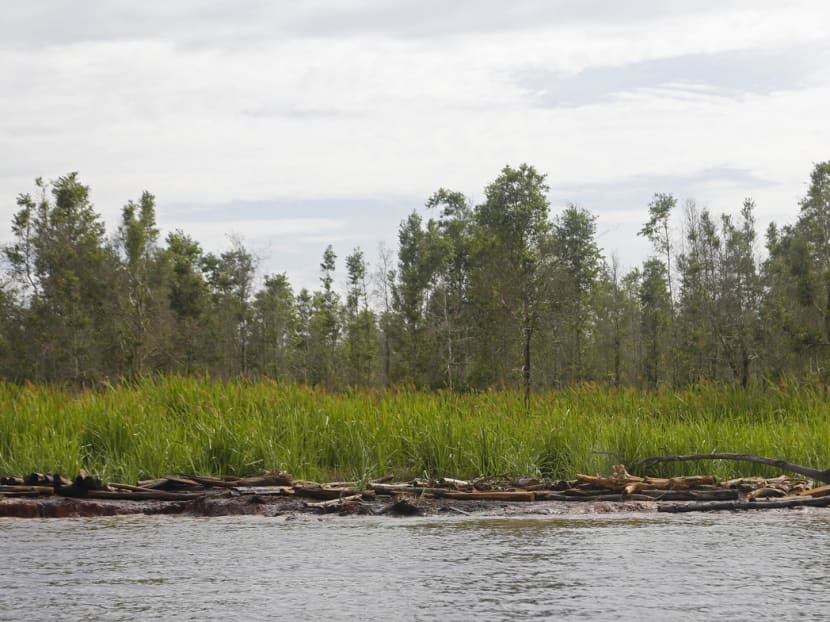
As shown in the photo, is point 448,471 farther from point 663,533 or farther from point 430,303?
point 430,303

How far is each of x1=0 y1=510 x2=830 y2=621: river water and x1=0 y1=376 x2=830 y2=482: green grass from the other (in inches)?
94.5

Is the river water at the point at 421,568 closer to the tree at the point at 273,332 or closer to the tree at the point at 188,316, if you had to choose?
the tree at the point at 188,316

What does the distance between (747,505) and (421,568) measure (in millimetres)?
4844

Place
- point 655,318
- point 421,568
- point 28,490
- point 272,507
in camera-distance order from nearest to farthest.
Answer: point 421,568 < point 272,507 < point 28,490 < point 655,318

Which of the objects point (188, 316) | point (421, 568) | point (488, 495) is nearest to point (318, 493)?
point (488, 495)

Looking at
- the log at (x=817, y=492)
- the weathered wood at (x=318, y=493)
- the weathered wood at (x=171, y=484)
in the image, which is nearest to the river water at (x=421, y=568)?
the log at (x=817, y=492)

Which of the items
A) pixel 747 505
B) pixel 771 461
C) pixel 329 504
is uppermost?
pixel 771 461

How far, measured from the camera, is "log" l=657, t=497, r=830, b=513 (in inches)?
408

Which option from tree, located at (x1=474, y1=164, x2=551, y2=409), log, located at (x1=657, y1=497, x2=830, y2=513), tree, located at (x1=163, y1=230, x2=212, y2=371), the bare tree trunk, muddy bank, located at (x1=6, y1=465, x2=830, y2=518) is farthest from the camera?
tree, located at (x1=163, y1=230, x2=212, y2=371)

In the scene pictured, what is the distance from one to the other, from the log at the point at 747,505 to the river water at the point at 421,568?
1.36 ft

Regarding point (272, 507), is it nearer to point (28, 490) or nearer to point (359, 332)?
point (28, 490)

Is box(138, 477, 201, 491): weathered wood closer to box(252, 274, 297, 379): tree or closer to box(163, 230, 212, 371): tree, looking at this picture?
box(163, 230, 212, 371): tree

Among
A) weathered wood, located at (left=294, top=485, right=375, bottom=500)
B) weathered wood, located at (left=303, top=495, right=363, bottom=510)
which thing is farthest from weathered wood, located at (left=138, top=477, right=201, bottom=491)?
weathered wood, located at (left=303, top=495, right=363, bottom=510)

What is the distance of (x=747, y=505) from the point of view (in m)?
10.6
